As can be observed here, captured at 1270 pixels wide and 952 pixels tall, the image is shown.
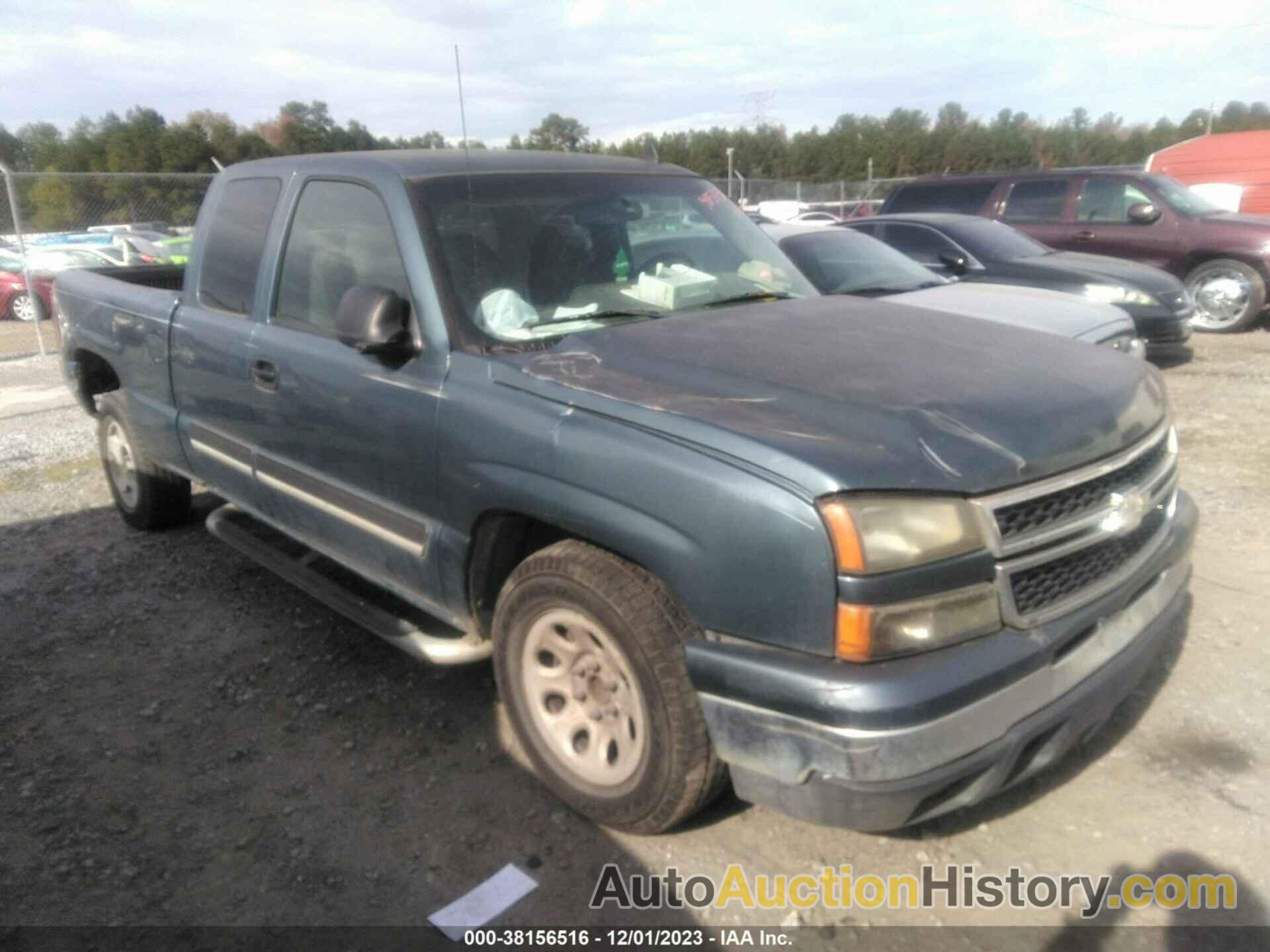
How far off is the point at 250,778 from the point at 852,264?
5.57 m

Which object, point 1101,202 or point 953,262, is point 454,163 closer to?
point 953,262

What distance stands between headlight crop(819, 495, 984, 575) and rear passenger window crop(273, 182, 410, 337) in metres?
1.71

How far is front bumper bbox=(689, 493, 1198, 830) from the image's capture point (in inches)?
85.0

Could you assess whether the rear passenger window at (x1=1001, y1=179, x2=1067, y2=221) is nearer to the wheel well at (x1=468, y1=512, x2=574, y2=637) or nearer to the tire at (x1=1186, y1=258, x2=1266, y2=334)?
the tire at (x1=1186, y1=258, x2=1266, y2=334)

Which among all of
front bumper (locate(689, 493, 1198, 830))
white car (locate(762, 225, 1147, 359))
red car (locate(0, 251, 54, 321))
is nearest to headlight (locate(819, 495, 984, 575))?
front bumper (locate(689, 493, 1198, 830))

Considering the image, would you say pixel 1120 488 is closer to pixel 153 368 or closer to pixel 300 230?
pixel 300 230

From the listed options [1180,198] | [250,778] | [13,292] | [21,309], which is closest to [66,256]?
[13,292]

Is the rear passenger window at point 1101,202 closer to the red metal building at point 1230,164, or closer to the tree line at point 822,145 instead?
the red metal building at point 1230,164

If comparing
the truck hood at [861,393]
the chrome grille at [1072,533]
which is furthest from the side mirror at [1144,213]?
the chrome grille at [1072,533]

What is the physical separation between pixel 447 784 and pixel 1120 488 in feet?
7.24

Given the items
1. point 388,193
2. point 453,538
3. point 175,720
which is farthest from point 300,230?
point 175,720

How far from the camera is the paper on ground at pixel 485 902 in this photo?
2.59m

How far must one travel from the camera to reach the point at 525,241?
131 inches

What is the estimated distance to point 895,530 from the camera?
221cm
